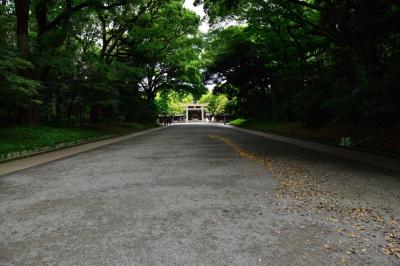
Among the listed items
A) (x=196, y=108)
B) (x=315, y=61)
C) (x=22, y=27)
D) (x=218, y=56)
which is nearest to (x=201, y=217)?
(x=22, y=27)

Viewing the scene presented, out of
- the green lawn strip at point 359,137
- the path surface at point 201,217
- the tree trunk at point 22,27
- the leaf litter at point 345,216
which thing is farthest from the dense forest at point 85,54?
the green lawn strip at point 359,137

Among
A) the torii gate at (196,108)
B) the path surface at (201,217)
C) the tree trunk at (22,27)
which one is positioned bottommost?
the path surface at (201,217)

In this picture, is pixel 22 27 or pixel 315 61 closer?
pixel 22 27

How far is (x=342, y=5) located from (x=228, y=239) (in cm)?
1256

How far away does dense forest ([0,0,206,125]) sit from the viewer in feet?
54.0

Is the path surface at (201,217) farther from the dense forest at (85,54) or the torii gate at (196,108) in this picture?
the torii gate at (196,108)

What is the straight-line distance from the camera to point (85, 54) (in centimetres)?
2294

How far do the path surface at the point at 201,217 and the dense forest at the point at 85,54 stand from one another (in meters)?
7.93

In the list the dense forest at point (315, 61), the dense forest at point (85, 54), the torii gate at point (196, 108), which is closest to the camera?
the dense forest at point (315, 61)

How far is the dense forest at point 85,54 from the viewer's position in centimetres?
1647

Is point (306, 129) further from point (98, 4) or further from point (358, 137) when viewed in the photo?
point (98, 4)

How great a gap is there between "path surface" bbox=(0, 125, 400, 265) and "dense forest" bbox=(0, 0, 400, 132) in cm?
676

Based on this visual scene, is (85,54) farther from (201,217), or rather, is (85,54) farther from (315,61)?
(201,217)

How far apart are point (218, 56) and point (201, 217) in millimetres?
32591
